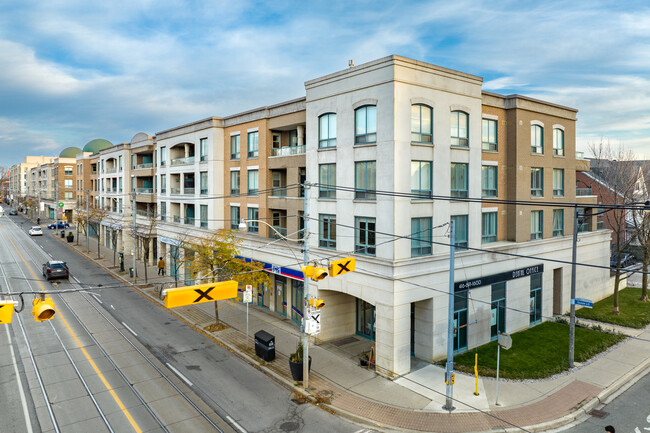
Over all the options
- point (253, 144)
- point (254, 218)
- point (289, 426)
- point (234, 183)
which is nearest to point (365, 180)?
point (289, 426)

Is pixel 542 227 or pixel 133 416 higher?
pixel 542 227

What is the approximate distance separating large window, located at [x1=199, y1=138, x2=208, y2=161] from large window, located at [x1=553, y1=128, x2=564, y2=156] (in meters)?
26.5

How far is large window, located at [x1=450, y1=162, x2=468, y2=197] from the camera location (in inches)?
870

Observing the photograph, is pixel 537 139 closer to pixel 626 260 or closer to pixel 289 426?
pixel 289 426

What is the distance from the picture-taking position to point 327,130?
75.2ft

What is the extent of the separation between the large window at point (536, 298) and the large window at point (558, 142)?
8.93 meters

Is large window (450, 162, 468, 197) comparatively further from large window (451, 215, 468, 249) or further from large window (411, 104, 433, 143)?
large window (411, 104, 433, 143)

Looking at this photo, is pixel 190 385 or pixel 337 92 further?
pixel 337 92

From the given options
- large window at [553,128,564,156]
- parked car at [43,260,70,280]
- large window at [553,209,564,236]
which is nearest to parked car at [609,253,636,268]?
large window at [553,209,564,236]

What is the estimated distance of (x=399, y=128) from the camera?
63.9ft

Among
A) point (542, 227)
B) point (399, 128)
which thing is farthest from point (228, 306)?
point (542, 227)

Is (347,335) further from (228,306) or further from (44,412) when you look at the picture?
(44,412)

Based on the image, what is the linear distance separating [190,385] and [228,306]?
13.2 m

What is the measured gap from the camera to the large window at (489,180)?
25.0 m
